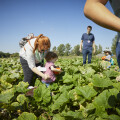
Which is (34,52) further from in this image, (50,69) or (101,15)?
(101,15)

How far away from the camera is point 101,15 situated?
2.03ft

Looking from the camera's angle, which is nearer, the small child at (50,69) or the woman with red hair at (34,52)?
the woman with red hair at (34,52)

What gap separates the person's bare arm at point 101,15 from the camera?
0.59m

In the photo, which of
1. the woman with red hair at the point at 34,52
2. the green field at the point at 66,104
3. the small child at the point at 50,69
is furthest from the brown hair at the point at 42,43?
the green field at the point at 66,104

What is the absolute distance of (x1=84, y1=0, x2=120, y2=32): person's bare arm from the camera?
591 millimetres

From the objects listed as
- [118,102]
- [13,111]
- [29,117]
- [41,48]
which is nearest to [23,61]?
[41,48]

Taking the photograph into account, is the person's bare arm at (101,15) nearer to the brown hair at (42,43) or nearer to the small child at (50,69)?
the brown hair at (42,43)

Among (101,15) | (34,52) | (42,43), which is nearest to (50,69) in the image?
(34,52)

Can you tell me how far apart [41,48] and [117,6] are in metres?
1.57

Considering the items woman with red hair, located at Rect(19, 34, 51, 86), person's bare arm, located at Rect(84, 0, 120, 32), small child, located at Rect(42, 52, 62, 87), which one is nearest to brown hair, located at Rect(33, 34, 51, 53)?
woman with red hair, located at Rect(19, 34, 51, 86)

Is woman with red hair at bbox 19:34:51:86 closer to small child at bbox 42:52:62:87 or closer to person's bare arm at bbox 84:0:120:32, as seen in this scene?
small child at bbox 42:52:62:87

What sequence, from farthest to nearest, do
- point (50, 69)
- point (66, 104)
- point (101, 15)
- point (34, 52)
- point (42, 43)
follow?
point (50, 69)
point (34, 52)
point (42, 43)
point (66, 104)
point (101, 15)

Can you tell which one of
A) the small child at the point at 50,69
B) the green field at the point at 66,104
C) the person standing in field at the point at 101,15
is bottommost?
the green field at the point at 66,104

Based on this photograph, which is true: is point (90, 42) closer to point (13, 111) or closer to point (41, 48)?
point (41, 48)
